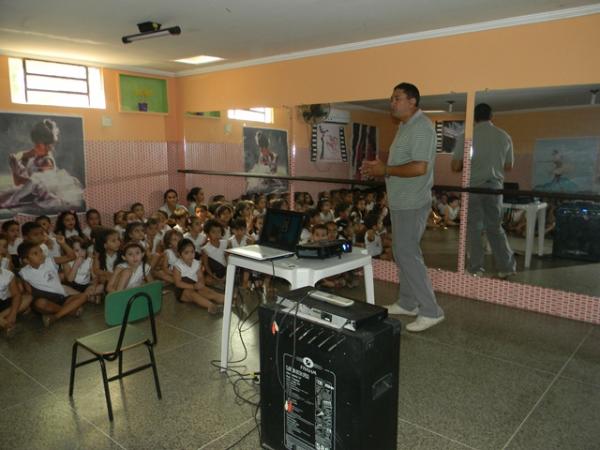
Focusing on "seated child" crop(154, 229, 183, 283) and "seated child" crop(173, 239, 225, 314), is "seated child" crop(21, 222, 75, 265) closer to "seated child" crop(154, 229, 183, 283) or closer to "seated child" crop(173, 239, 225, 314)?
"seated child" crop(154, 229, 183, 283)

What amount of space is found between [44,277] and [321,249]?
102 inches

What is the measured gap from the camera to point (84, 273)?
4176 millimetres

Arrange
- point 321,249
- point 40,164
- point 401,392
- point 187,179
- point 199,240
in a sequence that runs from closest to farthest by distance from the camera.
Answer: point 321,249 → point 401,392 → point 199,240 → point 40,164 → point 187,179

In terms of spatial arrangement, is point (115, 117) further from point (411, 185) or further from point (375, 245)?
point (411, 185)

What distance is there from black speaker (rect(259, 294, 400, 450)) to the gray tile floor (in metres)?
0.37

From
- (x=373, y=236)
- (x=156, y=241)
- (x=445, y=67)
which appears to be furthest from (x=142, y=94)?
(x=445, y=67)

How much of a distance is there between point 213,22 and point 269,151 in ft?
6.67

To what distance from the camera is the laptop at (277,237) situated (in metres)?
2.51

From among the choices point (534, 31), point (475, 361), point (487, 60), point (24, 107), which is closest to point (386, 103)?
point (487, 60)

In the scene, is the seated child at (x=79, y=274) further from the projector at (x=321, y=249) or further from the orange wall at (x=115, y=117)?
the projector at (x=321, y=249)

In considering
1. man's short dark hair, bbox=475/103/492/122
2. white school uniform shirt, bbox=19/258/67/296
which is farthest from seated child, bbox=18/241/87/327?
man's short dark hair, bbox=475/103/492/122

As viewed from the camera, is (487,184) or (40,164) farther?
(40,164)

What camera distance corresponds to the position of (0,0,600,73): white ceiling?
348 cm

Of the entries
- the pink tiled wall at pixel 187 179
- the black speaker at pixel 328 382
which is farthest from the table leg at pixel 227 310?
the pink tiled wall at pixel 187 179
